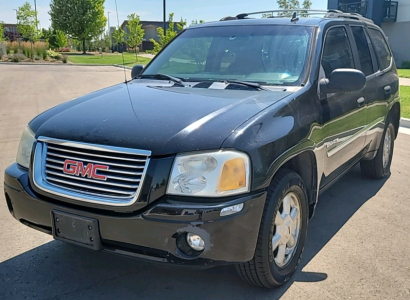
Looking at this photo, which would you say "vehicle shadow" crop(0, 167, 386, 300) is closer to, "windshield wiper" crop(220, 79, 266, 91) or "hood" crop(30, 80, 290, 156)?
"hood" crop(30, 80, 290, 156)

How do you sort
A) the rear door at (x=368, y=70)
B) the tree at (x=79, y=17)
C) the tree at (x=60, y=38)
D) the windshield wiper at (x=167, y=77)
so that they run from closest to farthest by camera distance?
the windshield wiper at (x=167, y=77) → the rear door at (x=368, y=70) → the tree at (x=79, y=17) → the tree at (x=60, y=38)

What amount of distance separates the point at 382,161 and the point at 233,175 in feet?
11.4

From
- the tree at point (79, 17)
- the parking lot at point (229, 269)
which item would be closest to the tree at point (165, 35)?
the parking lot at point (229, 269)

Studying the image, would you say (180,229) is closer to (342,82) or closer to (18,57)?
(342,82)

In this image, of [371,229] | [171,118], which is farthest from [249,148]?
[371,229]

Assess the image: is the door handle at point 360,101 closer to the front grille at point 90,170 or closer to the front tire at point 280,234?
the front tire at point 280,234

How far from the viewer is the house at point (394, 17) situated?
3409 centimetres

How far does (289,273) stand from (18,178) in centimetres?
193

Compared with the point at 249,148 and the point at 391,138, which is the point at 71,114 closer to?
the point at 249,148

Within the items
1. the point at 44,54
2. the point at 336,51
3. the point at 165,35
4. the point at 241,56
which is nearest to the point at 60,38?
the point at 44,54

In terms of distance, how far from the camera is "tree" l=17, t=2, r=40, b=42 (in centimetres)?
5200

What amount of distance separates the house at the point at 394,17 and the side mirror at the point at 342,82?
1318 inches

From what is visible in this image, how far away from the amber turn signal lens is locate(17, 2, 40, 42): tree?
5456 cm

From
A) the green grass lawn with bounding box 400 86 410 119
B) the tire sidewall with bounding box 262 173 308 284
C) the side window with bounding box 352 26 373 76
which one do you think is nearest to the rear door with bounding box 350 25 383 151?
the side window with bounding box 352 26 373 76
